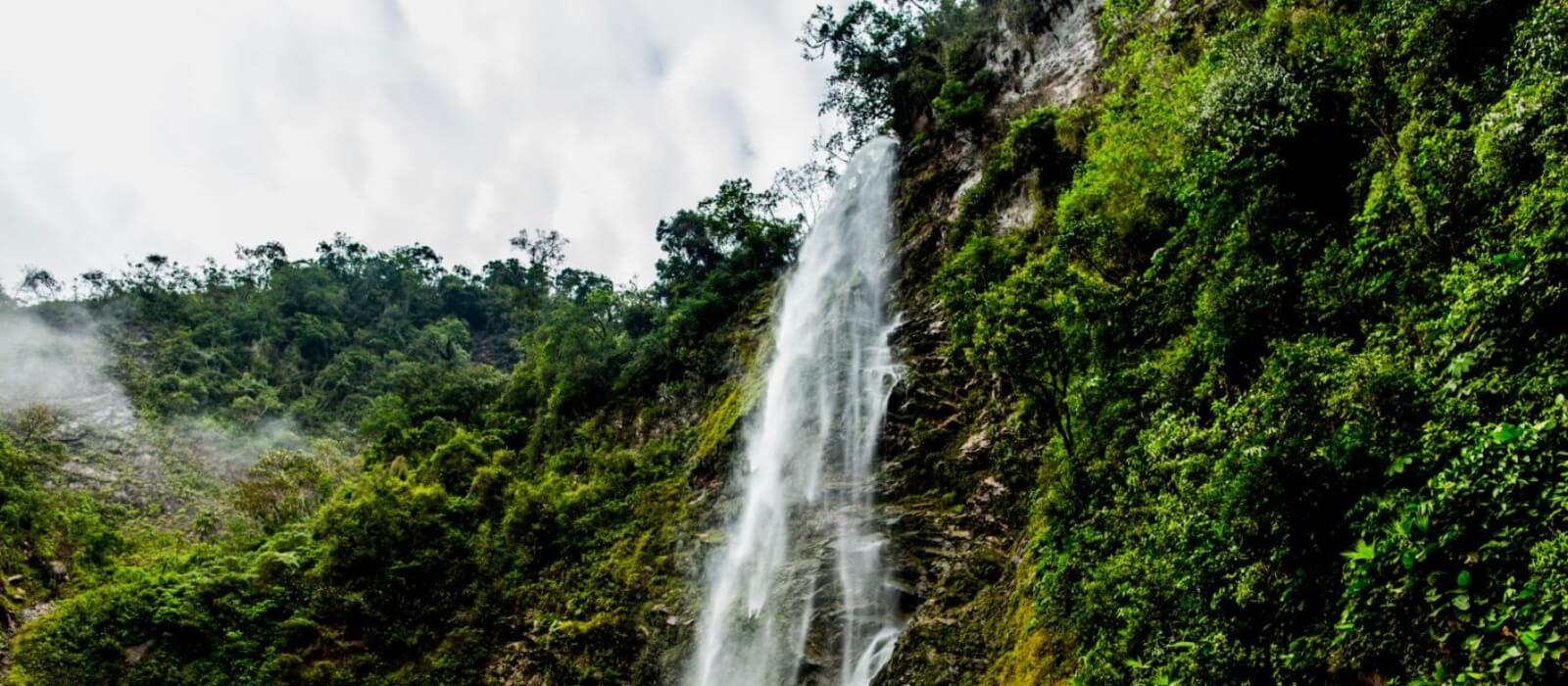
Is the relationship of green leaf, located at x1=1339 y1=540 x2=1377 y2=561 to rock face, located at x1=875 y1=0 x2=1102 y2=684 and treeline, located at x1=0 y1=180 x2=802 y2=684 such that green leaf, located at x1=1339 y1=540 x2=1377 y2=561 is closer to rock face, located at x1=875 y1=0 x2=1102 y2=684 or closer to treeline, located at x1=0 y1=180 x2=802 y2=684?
rock face, located at x1=875 y1=0 x2=1102 y2=684

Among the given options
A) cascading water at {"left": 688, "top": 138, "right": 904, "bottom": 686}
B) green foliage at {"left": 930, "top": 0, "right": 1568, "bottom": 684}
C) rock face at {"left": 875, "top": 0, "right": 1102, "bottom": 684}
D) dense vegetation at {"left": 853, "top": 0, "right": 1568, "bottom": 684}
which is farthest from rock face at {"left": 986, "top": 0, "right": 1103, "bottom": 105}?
green foliage at {"left": 930, "top": 0, "right": 1568, "bottom": 684}

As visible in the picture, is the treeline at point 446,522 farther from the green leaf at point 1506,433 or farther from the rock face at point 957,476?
the green leaf at point 1506,433

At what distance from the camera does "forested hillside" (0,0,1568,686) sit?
189 inches

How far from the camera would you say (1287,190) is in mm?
7508

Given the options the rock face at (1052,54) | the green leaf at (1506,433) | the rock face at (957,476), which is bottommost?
the green leaf at (1506,433)

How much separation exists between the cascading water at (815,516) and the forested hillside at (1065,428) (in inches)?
29.1

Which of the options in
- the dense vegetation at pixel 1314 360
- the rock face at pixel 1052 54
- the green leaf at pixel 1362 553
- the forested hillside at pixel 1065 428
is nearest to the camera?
the dense vegetation at pixel 1314 360

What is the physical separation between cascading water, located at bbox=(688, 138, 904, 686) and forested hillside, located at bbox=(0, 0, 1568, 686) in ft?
2.42

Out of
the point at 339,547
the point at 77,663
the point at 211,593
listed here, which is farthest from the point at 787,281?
the point at 77,663

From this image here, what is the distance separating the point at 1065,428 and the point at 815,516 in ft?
22.3

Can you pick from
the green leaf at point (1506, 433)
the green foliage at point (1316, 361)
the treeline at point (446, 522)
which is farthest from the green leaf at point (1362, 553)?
the treeline at point (446, 522)

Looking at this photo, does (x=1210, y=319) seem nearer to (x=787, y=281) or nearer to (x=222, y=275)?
(x=787, y=281)

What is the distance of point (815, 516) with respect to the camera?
602 inches

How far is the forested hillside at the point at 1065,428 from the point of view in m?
4.79
